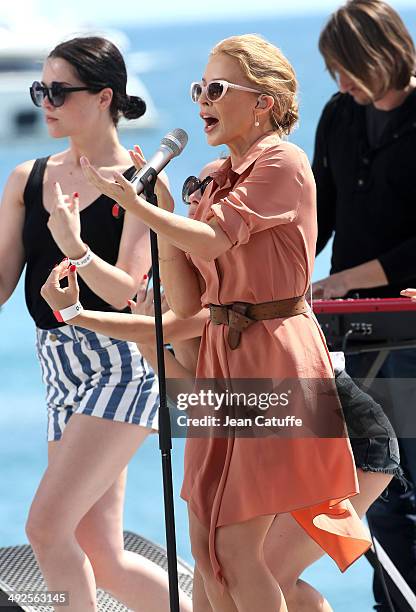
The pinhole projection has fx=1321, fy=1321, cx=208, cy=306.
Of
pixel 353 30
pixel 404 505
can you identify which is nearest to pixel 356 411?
pixel 404 505

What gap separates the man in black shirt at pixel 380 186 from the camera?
370cm

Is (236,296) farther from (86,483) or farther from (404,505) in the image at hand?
(404,505)

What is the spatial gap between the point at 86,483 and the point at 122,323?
1.61 ft

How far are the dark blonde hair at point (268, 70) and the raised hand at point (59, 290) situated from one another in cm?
53

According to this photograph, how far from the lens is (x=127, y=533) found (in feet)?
12.4

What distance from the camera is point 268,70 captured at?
2.57 meters

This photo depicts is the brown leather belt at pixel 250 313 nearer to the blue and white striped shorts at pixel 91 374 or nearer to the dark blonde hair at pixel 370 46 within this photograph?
the blue and white striped shorts at pixel 91 374

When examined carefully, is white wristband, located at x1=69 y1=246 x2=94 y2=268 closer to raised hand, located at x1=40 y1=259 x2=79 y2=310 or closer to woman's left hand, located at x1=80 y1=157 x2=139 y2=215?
raised hand, located at x1=40 y1=259 x2=79 y2=310

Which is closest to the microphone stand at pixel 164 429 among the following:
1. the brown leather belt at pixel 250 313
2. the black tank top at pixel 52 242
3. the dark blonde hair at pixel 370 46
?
the brown leather belt at pixel 250 313

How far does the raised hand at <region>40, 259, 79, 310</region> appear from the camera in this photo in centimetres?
273

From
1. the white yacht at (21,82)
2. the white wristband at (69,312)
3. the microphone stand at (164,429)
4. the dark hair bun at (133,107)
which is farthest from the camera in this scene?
the white yacht at (21,82)

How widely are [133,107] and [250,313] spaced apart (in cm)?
106

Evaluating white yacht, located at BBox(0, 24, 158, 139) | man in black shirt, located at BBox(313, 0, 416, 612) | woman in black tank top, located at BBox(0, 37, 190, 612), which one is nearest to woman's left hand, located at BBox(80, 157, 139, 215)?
woman in black tank top, located at BBox(0, 37, 190, 612)

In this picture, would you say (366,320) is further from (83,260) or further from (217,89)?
(217,89)
